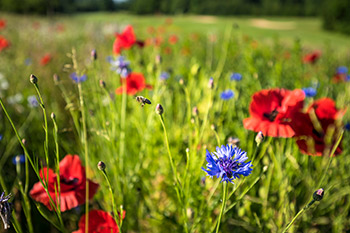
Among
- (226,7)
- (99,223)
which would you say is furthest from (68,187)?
(226,7)

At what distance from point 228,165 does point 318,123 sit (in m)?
0.61

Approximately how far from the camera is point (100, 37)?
15.4 feet

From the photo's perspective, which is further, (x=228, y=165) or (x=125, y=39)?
(x=125, y=39)

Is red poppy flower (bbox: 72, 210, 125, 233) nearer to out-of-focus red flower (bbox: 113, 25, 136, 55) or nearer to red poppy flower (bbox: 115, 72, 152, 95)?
A: red poppy flower (bbox: 115, 72, 152, 95)

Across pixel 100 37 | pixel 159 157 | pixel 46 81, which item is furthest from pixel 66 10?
pixel 159 157

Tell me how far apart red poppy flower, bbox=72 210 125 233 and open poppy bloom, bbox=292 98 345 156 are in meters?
0.58

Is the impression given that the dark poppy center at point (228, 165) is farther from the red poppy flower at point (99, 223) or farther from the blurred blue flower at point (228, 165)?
the red poppy flower at point (99, 223)

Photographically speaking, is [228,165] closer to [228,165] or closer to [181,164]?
[228,165]

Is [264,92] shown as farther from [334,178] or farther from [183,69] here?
[183,69]

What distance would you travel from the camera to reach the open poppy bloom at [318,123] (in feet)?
2.89

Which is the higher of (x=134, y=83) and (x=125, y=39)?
(x=125, y=39)

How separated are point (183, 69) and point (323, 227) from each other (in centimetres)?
140

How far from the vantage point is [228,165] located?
21.7 inches

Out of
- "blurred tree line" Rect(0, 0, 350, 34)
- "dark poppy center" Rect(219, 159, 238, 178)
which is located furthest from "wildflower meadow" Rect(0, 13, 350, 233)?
"blurred tree line" Rect(0, 0, 350, 34)
